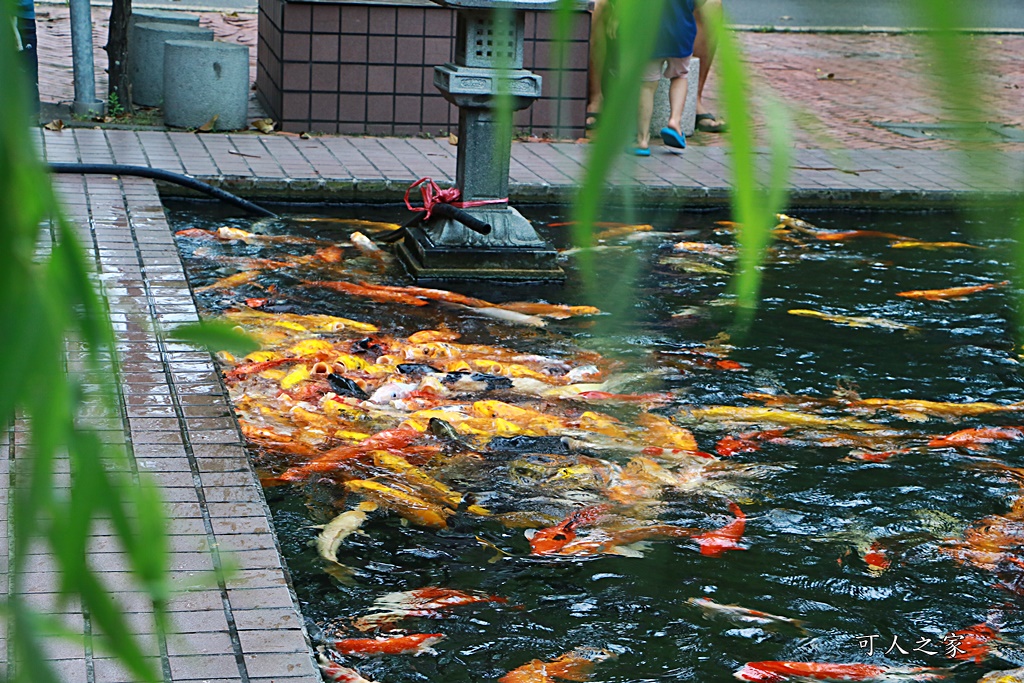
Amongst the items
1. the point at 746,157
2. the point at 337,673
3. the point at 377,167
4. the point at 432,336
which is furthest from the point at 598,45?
the point at 377,167

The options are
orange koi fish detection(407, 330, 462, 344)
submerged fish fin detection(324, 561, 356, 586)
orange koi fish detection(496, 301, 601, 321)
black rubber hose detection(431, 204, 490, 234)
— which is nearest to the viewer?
submerged fish fin detection(324, 561, 356, 586)

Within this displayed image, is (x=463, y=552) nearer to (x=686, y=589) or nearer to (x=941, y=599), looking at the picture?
(x=686, y=589)

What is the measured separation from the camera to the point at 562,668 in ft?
11.8

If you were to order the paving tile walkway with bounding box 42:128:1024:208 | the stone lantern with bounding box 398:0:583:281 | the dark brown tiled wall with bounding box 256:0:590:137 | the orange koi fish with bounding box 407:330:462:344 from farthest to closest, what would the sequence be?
the dark brown tiled wall with bounding box 256:0:590:137
the paving tile walkway with bounding box 42:128:1024:208
the stone lantern with bounding box 398:0:583:281
the orange koi fish with bounding box 407:330:462:344

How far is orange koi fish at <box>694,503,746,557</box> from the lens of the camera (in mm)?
4344

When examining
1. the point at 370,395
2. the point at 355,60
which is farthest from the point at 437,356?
the point at 355,60

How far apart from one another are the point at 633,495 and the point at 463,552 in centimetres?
75

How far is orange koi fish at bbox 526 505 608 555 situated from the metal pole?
737cm

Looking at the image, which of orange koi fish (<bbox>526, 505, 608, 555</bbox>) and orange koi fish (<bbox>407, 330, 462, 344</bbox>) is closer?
orange koi fish (<bbox>526, 505, 608, 555</bbox>)

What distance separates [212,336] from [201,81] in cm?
1032

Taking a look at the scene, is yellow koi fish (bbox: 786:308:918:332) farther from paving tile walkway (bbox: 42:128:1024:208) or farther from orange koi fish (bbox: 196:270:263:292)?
orange koi fish (bbox: 196:270:263:292)

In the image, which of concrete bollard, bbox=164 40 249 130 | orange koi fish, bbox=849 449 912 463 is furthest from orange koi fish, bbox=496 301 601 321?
concrete bollard, bbox=164 40 249 130

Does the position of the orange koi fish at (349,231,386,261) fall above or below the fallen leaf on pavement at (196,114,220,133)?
below

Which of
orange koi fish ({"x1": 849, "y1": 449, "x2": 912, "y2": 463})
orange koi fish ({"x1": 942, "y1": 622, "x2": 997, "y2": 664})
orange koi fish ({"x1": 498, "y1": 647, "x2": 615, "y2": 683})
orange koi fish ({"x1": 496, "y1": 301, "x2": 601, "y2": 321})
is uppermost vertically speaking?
orange koi fish ({"x1": 496, "y1": 301, "x2": 601, "y2": 321})
